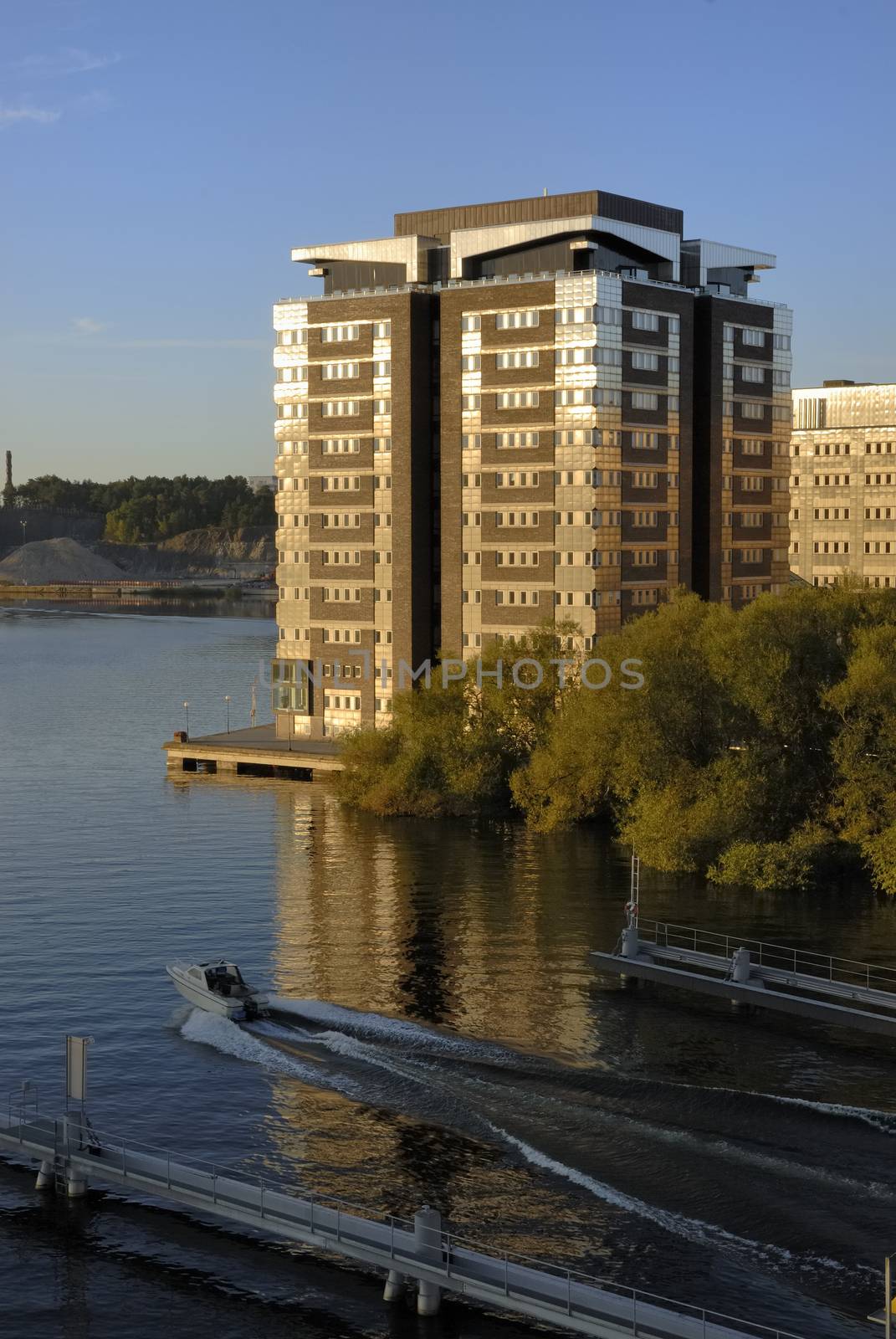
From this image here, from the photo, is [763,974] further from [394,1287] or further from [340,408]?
[340,408]

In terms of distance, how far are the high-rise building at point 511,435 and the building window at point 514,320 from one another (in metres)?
0.15

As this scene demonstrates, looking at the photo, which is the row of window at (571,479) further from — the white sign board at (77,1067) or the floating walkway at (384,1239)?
the white sign board at (77,1067)

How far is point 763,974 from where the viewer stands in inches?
2886

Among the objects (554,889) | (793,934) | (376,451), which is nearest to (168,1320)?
(793,934)

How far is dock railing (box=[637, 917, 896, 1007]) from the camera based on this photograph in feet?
243

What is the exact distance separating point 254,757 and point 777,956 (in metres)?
67.5

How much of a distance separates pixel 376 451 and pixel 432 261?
16.0 m

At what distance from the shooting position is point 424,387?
13950cm

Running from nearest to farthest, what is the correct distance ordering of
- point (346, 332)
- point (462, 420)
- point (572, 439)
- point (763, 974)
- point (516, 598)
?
point (763, 974) → point (572, 439) → point (516, 598) → point (462, 420) → point (346, 332)

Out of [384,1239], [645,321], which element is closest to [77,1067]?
[384,1239]

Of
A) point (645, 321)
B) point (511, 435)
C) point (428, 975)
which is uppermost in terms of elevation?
point (645, 321)

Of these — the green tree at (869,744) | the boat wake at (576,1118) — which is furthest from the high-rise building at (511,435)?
the boat wake at (576,1118)

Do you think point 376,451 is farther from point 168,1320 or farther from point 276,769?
point 168,1320

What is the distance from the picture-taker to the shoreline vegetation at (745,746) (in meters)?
94.1
